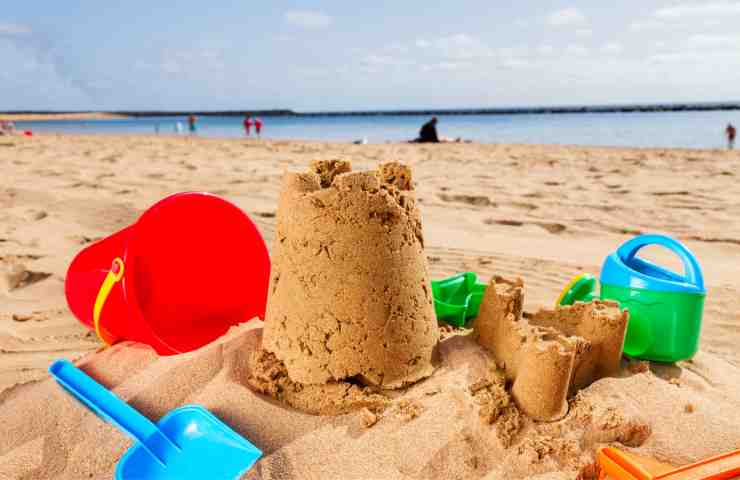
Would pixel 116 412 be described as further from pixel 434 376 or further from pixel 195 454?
pixel 434 376

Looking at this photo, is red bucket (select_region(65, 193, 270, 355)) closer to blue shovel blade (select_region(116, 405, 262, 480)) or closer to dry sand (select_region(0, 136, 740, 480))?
dry sand (select_region(0, 136, 740, 480))

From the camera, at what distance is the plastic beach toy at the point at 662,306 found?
65.6 inches

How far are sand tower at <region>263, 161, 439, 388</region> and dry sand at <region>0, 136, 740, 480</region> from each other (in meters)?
0.12

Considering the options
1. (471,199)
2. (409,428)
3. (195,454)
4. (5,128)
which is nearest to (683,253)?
(409,428)

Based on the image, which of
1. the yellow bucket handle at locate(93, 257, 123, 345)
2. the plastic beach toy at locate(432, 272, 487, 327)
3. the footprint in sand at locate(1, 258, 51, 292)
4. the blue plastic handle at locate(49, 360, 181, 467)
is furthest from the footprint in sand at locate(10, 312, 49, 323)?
the plastic beach toy at locate(432, 272, 487, 327)

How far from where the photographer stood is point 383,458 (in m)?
1.30

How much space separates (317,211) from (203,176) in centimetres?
571

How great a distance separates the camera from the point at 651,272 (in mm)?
1822

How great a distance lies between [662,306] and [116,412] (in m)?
1.69

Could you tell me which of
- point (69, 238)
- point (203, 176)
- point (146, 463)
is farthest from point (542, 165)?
point (146, 463)

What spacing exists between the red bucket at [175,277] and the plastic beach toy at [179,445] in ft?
1.27

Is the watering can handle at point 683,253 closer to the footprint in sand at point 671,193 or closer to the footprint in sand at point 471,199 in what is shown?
the footprint in sand at point 471,199

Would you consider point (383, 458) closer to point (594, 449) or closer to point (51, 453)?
point (594, 449)

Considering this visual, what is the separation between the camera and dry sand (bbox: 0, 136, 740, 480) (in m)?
1.31
